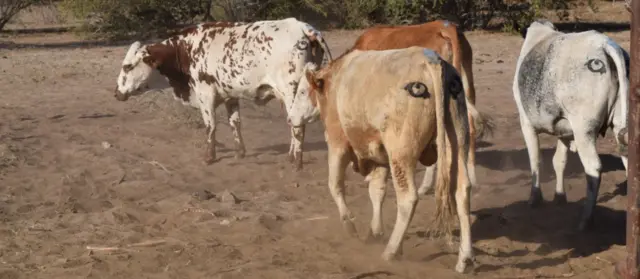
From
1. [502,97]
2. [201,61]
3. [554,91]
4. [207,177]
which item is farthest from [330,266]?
[502,97]

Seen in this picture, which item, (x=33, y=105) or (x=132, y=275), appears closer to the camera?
(x=132, y=275)

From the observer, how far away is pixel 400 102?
5.94m

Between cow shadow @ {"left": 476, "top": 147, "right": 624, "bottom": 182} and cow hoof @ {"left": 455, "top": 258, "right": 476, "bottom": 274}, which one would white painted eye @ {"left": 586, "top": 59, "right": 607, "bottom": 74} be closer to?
cow hoof @ {"left": 455, "top": 258, "right": 476, "bottom": 274}

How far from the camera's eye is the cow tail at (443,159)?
230 inches

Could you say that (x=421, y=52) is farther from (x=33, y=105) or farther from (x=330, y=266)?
(x=33, y=105)

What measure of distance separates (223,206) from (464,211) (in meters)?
2.83

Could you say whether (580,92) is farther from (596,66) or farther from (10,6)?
(10,6)

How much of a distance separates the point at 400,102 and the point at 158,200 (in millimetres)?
3481

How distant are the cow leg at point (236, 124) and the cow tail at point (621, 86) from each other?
5.00m

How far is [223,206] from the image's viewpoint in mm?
8195

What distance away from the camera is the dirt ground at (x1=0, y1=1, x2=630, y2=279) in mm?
6359

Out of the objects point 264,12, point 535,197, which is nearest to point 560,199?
point 535,197

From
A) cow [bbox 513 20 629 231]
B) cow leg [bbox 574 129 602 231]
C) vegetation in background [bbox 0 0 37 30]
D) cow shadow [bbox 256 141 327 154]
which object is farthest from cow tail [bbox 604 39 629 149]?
vegetation in background [bbox 0 0 37 30]

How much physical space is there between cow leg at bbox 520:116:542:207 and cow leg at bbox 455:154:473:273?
205 cm
